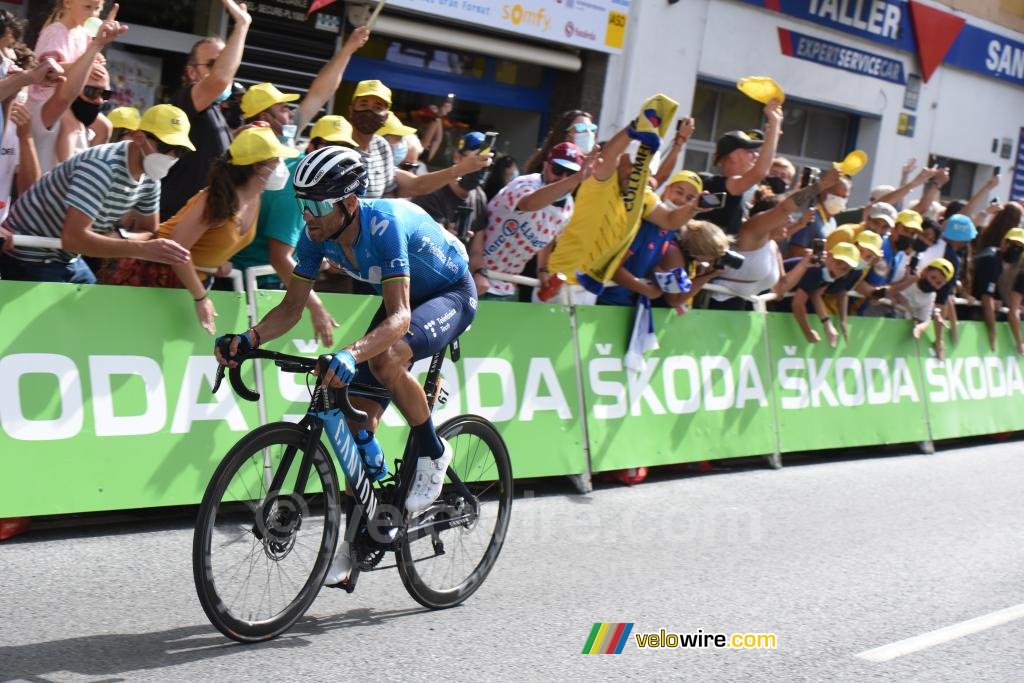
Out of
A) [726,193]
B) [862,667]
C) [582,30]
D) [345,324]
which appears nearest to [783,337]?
[726,193]

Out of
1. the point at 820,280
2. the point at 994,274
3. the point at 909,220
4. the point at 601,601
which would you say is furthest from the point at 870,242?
the point at 601,601

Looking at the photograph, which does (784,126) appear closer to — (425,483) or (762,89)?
(762,89)

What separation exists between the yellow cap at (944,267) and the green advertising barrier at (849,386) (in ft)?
1.85

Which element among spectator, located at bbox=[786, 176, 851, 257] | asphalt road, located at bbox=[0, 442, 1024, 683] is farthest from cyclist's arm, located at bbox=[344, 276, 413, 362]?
spectator, located at bbox=[786, 176, 851, 257]

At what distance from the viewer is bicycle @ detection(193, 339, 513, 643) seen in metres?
4.39

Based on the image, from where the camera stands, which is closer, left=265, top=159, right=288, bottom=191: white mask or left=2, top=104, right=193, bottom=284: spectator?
left=2, top=104, right=193, bottom=284: spectator

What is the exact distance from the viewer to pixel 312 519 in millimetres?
4707

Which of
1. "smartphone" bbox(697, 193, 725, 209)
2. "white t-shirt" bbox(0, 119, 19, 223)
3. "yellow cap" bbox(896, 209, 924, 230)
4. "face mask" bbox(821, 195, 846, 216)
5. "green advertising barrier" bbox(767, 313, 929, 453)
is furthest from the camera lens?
"yellow cap" bbox(896, 209, 924, 230)

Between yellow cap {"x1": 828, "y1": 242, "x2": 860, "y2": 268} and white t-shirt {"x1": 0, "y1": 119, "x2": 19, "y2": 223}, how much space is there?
20.8ft

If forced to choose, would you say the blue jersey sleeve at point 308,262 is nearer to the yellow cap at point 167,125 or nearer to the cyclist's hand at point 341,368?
the cyclist's hand at point 341,368

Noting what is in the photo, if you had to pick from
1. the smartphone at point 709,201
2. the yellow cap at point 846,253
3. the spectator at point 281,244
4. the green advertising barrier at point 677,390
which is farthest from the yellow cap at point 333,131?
the yellow cap at point 846,253

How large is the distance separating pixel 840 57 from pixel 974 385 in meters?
8.16

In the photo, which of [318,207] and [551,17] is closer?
[318,207]

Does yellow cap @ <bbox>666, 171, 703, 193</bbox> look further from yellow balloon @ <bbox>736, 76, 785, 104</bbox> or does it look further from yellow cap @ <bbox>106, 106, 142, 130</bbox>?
yellow cap @ <bbox>106, 106, 142, 130</bbox>
